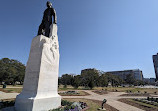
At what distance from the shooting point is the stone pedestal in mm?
5824

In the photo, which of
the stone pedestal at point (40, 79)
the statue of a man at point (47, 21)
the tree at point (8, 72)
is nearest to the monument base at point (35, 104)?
the stone pedestal at point (40, 79)

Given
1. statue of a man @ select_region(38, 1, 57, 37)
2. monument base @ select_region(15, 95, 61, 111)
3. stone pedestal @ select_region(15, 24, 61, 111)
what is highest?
statue of a man @ select_region(38, 1, 57, 37)

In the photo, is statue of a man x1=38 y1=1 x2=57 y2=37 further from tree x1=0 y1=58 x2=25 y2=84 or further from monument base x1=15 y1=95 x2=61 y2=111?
tree x1=0 y1=58 x2=25 y2=84

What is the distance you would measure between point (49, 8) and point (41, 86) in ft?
23.1

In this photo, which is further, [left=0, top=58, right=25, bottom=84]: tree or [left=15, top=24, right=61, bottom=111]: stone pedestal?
[left=0, top=58, right=25, bottom=84]: tree

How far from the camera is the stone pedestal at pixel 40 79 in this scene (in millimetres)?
5824

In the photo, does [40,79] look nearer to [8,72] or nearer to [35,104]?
[35,104]

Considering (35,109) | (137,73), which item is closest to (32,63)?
(35,109)

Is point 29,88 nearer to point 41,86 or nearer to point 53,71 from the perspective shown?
point 41,86

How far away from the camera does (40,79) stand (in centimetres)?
628

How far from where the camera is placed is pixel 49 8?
29.1 ft

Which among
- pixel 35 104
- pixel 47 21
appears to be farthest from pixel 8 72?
pixel 35 104

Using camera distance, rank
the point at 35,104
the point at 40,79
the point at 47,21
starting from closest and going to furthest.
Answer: the point at 35,104, the point at 40,79, the point at 47,21

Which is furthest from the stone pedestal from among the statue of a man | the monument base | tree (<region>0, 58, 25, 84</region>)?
tree (<region>0, 58, 25, 84</region>)
